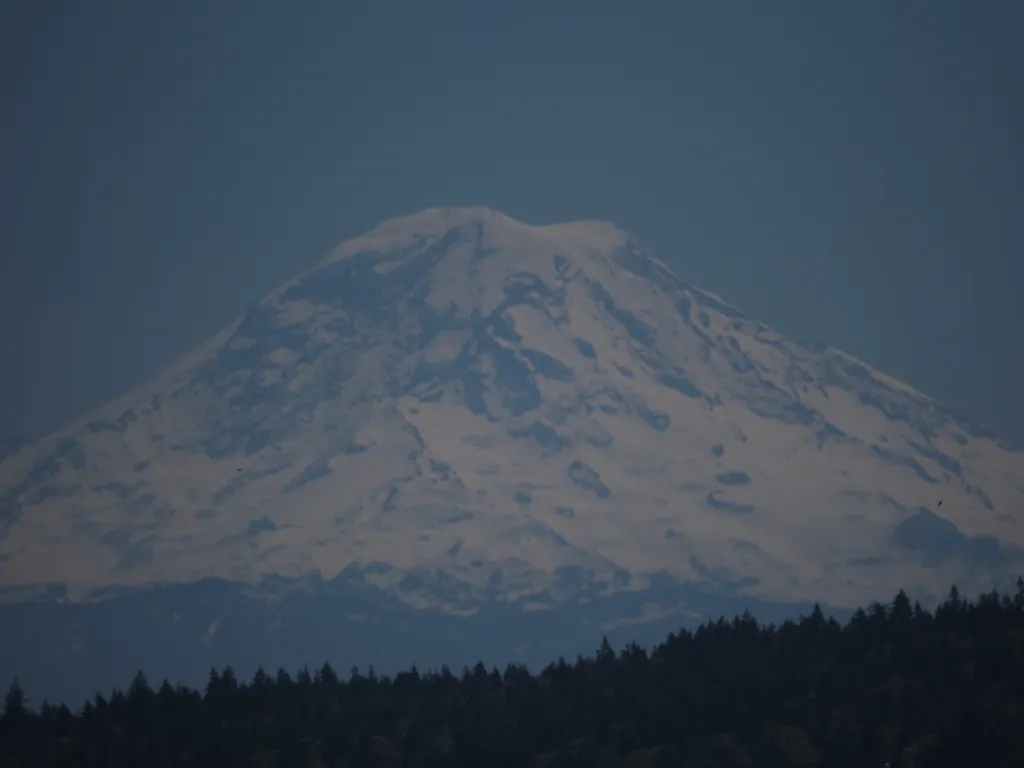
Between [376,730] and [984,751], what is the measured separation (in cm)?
3864

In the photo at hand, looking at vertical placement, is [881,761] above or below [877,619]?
below

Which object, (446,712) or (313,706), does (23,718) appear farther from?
(446,712)

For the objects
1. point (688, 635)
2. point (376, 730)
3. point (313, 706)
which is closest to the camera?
point (376, 730)

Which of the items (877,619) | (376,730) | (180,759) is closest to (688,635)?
(877,619)

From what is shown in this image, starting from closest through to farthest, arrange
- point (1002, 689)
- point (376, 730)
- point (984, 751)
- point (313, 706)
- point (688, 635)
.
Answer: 1. point (984, 751)
2. point (1002, 689)
3. point (376, 730)
4. point (313, 706)
5. point (688, 635)

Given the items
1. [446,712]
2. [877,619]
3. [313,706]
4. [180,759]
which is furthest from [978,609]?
[180,759]

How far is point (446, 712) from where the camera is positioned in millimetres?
126188

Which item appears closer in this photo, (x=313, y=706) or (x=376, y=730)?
(x=376, y=730)

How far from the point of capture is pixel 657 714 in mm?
117938

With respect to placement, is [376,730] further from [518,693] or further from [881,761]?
[881,761]

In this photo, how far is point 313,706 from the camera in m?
130

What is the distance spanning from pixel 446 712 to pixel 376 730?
593 cm

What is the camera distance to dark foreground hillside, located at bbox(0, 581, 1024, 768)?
10912cm

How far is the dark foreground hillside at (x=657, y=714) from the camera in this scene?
109m
